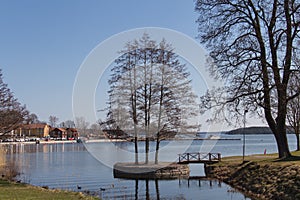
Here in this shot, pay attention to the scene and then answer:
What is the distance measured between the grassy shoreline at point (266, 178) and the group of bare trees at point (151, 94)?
5998mm

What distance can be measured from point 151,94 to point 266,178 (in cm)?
1257

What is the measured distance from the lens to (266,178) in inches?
806

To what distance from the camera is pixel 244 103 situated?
23281mm

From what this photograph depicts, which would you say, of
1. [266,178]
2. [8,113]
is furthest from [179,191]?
[8,113]

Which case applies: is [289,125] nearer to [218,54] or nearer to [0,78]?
[218,54]

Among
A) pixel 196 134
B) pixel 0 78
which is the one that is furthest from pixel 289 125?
pixel 0 78

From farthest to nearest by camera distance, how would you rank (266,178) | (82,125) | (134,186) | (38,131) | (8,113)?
(38,131) < (8,113) < (134,186) < (82,125) < (266,178)

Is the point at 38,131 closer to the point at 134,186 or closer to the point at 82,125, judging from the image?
the point at 134,186

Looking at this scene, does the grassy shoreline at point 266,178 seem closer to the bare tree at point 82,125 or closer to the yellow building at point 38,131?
the bare tree at point 82,125

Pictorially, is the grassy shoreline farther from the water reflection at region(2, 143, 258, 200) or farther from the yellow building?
the yellow building

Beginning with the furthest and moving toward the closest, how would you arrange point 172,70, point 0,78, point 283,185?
point 0,78 → point 172,70 → point 283,185

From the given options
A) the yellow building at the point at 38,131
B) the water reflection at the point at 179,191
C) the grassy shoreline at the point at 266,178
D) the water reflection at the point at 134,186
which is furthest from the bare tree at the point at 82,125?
the yellow building at the point at 38,131

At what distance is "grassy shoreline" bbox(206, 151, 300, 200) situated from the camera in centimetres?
1753

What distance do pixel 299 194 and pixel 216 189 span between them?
6.94 m
